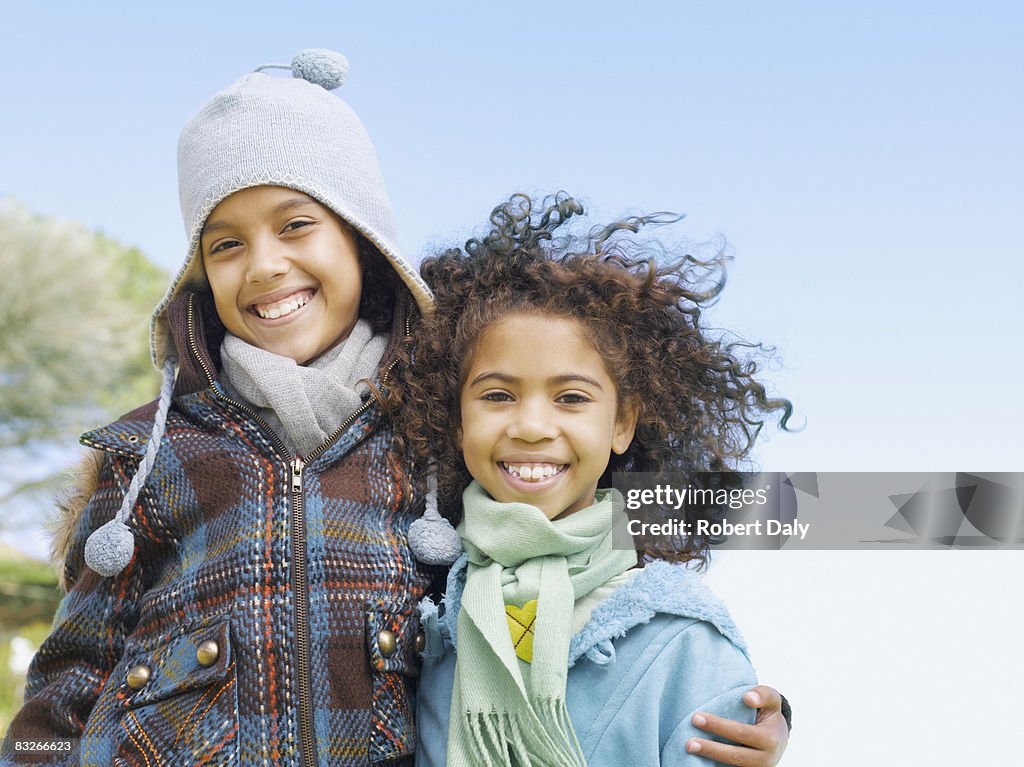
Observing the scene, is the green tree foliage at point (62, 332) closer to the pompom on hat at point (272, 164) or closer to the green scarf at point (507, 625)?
the pompom on hat at point (272, 164)

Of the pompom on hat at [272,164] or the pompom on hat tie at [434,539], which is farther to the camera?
the pompom on hat at [272,164]

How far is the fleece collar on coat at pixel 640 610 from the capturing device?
2125 mm

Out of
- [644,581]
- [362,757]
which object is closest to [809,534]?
[644,581]

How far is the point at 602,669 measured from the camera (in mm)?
2133

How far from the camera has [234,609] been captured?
2.14 m

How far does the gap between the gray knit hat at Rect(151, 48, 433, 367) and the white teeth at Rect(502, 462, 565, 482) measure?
49cm

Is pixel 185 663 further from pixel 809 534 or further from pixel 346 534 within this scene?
pixel 809 534

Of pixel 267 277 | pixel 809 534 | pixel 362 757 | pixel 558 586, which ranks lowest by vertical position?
pixel 362 757

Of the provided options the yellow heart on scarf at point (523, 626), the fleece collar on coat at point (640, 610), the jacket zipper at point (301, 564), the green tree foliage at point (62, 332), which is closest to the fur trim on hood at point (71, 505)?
the jacket zipper at point (301, 564)

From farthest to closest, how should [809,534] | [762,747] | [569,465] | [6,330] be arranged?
[6,330] < [809,534] < [569,465] < [762,747]

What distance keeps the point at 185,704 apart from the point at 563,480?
2.79ft

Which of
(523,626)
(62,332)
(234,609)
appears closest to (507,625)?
(523,626)

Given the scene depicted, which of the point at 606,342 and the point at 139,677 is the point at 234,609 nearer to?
the point at 139,677

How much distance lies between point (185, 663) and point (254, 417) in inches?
20.2
